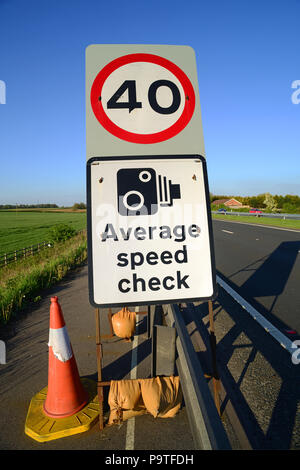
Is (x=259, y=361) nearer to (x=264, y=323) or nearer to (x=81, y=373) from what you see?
(x=264, y=323)

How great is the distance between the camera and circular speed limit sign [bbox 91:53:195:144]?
2.29 m

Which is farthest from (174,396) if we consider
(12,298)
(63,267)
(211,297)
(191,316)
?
(63,267)

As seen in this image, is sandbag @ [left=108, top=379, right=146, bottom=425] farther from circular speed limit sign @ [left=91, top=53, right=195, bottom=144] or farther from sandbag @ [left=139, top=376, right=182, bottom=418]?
circular speed limit sign @ [left=91, top=53, right=195, bottom=144]

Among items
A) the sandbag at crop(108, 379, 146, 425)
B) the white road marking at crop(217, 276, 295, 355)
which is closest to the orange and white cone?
the sandbag at crop(108, 379, 146, 425)

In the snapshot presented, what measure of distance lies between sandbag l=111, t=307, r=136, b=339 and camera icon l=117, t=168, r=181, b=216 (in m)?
2.74

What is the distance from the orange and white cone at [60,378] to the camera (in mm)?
3002

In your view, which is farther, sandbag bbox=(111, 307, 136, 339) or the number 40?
sandbag bbox=(111, 307, 136, 339)

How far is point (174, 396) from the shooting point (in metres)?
2.92

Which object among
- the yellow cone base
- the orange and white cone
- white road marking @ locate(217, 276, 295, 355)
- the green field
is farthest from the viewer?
the green field

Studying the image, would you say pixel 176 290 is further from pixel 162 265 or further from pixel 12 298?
pixel 12 298

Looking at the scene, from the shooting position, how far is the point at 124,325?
4621mm

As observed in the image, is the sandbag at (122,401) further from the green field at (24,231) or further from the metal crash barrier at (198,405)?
the green field at (24,231)

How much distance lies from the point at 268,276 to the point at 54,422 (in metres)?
7.42

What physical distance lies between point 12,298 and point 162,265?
519 cm
